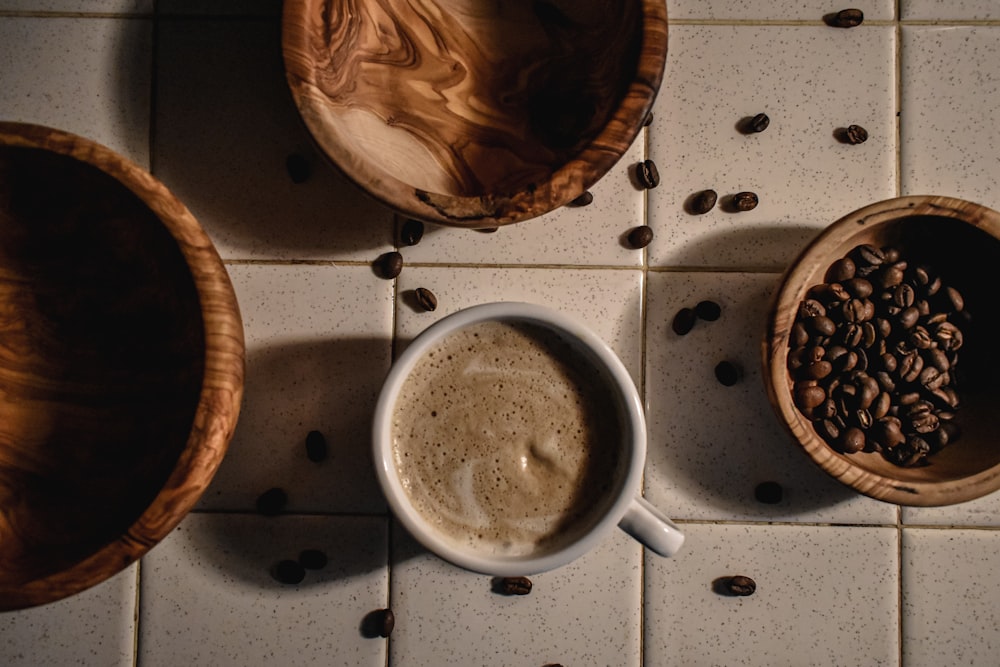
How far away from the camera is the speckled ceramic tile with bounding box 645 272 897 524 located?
0.78 meters

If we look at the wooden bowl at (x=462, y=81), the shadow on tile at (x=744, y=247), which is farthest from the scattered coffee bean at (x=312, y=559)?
the shadow on tile at (x=744, y=247)

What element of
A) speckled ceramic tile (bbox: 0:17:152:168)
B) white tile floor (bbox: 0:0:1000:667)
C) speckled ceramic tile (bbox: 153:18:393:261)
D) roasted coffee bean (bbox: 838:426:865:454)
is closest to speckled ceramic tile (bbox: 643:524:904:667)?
white tile floor (bbox: 0:0:1000:667)

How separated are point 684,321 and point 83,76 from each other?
697 millimetres

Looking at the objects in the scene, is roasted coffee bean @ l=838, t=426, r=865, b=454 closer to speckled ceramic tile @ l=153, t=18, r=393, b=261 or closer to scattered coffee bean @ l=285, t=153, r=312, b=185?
speckled ceramic tile @ l=153, t=18, r=393, b=261

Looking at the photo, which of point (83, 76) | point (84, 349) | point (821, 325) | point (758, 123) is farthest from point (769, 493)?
point (83, 76)

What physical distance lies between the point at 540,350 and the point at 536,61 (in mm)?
297

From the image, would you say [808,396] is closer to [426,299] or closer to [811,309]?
[811,309]

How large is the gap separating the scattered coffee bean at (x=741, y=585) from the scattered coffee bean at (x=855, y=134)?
1.58 ft

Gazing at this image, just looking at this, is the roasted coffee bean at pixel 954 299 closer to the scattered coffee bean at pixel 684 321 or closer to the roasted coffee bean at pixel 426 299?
the scattered coffee bean at pixel 684 321

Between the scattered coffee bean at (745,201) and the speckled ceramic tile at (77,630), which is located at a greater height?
the scattered coffee bean at (745,201)

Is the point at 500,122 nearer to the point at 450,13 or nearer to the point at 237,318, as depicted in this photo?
the point at 450,13

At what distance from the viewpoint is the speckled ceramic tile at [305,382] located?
30.6 inches

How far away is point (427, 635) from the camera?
2.55 feet

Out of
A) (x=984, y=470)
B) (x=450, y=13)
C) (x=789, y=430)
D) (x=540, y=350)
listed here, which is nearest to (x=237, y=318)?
(x=540, y=350)
